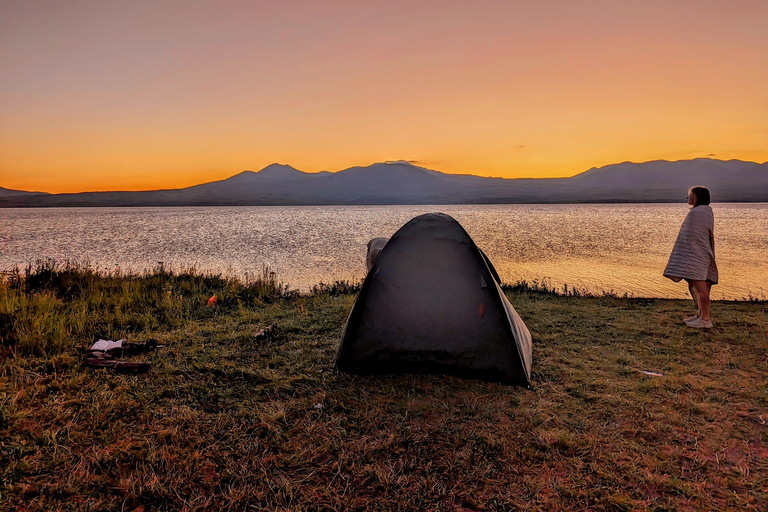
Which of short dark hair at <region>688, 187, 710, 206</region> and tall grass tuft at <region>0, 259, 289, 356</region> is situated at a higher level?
short dark hair at <region>688, 187, 710, 206</region>

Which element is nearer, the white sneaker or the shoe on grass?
the white sneaker

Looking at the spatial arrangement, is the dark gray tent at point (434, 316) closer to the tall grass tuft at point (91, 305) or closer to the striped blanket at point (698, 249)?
the striped blanket at point (698, 249)

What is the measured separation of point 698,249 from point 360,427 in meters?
6.95

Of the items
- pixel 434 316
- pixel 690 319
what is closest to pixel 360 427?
pixel 434 316

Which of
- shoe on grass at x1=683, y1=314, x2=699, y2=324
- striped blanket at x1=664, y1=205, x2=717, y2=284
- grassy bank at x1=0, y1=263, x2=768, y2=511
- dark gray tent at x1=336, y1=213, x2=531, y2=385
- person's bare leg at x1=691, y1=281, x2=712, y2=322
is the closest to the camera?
grassy bank at x1=0, y1=263, x2=768, y2=511

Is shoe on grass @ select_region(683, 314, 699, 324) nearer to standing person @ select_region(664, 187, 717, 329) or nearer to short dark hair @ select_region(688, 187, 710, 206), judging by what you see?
standing person @ select_region(664, 187, 717, 329)

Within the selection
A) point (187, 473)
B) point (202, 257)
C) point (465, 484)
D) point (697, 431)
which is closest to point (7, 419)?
point (187, 473)

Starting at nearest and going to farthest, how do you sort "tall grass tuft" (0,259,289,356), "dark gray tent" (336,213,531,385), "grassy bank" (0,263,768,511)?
1. "grassy bank" (0,263,768,511)
2. "dark gray tent" (336,213,531,385)
3. "tall grass tuft" (0,259,289,356)

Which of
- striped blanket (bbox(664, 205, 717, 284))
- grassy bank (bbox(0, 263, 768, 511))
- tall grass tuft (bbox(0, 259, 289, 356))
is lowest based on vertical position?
grassy bank (bbox(0, 263, 768, 511))

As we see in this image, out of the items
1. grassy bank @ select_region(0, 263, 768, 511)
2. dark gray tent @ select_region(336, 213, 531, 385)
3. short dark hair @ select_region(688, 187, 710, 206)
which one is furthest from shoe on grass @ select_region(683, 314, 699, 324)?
dark gray tent @ select_region(336, 213, 531, 385)

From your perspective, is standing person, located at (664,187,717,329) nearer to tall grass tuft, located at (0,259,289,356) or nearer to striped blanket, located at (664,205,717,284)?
striped blanket, located at (664,205,717,284)

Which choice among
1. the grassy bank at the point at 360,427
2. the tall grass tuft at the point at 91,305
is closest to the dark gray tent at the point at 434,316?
the grassy bank at the point at 360,427

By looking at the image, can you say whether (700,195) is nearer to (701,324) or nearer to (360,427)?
(701,324)

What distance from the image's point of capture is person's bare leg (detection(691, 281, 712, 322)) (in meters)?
7.55
